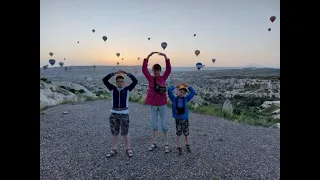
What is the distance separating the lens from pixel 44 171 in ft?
21.9

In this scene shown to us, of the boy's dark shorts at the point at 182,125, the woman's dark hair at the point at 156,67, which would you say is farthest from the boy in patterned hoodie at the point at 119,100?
the boy's dark shorts at the point at 182,125

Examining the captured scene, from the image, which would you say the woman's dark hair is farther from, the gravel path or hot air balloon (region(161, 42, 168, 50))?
hot air balloon (region(161, 42, 168, 50))

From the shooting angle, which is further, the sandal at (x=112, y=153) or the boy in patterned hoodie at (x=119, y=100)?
the sandal at (x=112, y=153)

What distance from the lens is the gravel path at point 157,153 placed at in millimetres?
6523

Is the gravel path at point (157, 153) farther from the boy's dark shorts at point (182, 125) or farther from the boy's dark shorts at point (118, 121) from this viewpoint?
the boy's dark shorts at point (118, 121)

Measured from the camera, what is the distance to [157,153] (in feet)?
25.8

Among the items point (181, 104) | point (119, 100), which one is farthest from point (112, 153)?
point (181, 104)

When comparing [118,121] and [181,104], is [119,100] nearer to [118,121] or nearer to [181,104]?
[118,121]

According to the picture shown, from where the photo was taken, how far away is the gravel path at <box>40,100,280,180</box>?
6.52 metres

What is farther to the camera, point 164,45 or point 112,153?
point 164,45

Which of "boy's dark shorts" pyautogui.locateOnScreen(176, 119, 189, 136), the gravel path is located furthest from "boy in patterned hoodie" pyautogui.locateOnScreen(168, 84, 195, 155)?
the gravel path
